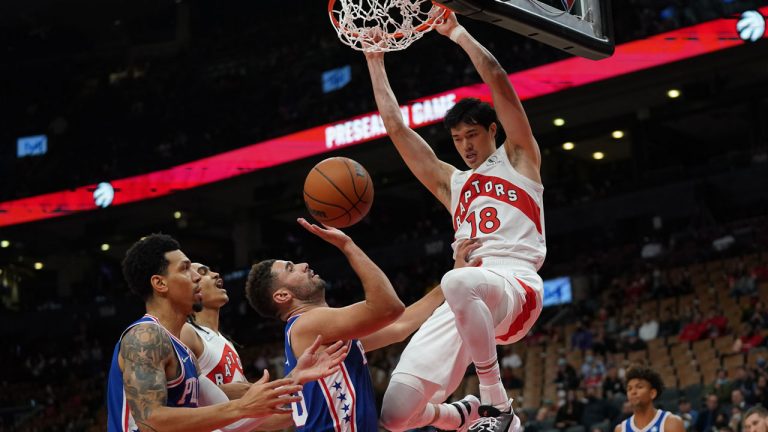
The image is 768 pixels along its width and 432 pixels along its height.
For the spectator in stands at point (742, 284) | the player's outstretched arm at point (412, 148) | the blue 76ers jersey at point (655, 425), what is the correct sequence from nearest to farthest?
the player's outstretched arm at point (412, 148), the blue 76ers jersey at point (655, 425), the spectator in stands at point (742, 284)

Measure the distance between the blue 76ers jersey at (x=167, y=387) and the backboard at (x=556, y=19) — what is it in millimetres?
2074

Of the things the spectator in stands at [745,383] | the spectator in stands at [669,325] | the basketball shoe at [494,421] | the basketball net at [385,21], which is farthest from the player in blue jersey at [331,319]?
the spectator in stands at [669,325]

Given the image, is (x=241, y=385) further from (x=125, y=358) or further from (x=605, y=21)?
(x=605, y=21)

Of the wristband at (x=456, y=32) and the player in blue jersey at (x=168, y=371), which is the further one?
the wristband at (x=456, y=32)

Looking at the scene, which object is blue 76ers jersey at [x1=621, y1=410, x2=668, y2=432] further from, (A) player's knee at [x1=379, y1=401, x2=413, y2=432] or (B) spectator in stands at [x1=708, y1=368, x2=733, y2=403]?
(B) spectator in stands at [x1=708, y1=368, x2=733, y2=403]

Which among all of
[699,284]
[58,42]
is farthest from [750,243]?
[58,42]

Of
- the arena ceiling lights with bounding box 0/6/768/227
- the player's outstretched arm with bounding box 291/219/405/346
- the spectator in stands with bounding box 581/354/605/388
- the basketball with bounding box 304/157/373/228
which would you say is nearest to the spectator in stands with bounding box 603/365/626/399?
the spectator in stands with bounding box 581/354/605/388

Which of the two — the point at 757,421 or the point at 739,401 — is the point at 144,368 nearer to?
the point at 757,421

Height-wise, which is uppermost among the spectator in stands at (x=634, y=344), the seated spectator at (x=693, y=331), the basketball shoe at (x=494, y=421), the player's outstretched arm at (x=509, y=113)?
the player's outstretched arm at (x=509, y=113)

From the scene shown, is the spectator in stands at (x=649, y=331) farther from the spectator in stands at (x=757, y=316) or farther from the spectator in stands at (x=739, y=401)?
the spectator in stands at (x=739, y=401)

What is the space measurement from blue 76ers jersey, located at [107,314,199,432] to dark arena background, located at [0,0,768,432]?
28.6 ft

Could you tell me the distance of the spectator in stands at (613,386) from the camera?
13844 millimetres

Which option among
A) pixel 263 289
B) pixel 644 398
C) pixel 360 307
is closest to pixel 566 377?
pixel 644 398

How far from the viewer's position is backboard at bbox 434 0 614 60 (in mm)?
5055
